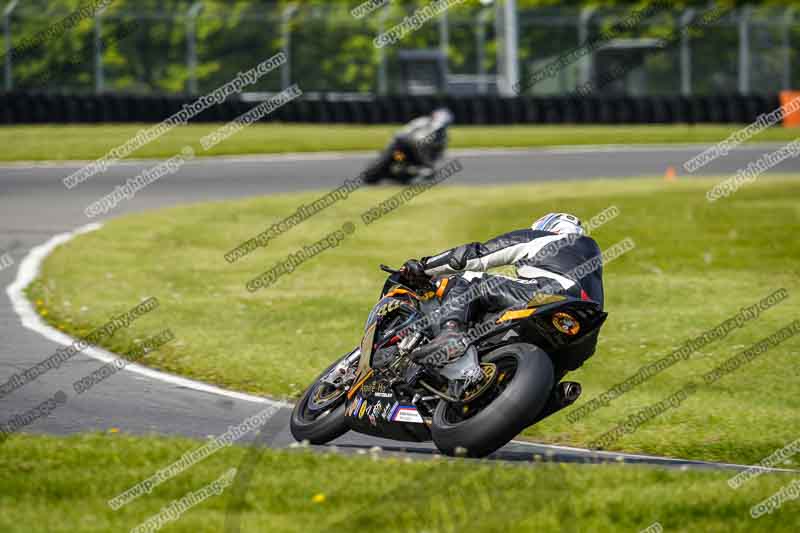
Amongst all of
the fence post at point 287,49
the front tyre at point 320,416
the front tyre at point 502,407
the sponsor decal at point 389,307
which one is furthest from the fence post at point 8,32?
the front tyre at point 502,407

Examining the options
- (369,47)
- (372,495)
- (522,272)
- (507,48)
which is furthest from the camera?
(369,47)

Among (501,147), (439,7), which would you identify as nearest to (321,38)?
(501,147)

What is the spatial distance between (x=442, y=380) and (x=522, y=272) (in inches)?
29.7

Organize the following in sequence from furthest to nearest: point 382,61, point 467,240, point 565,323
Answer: point 382,61 < point 467,240 < point 565,323

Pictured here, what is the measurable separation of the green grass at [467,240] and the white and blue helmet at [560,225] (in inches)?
64.4

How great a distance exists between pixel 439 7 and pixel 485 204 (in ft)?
11.8

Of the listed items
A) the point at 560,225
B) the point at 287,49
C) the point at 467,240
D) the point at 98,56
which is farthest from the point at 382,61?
the point at 560,225

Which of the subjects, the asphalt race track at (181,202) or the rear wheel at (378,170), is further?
the rear wheel at (378,170)

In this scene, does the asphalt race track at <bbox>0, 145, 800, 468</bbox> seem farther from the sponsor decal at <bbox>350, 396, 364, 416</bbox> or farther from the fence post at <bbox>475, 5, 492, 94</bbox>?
the fence post at <bbox>475, 5, 492, 94</bbox>

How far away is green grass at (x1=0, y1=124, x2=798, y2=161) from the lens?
28.4 metres

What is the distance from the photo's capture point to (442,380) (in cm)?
662

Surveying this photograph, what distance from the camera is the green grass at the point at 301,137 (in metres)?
28.4

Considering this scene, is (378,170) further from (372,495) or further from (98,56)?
(372,495)

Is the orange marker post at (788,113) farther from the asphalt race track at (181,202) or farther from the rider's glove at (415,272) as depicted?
the rider's glove at (415,272)
